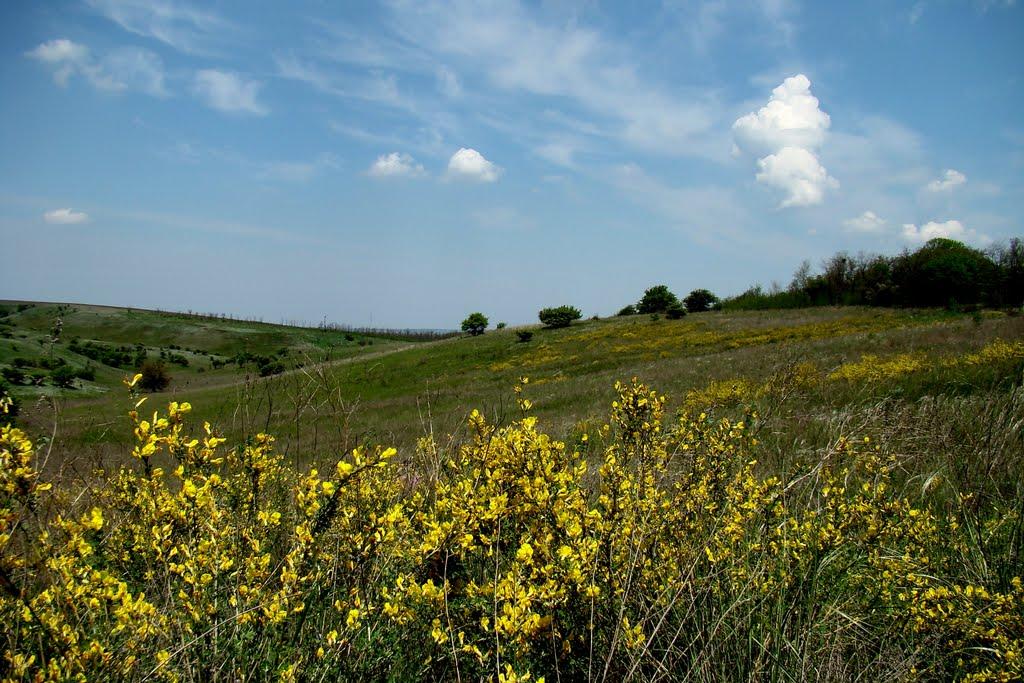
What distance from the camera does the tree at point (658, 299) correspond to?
60.1 m

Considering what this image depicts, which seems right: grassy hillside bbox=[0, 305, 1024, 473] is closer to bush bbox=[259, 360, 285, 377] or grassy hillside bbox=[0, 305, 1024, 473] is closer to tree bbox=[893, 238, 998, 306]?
bush bbox=[259, 360, 285, 377]

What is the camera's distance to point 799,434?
758cm

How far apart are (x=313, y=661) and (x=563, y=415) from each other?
45.6 ft

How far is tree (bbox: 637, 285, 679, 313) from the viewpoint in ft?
197

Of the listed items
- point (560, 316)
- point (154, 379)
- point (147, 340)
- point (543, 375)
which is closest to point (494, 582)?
point (154, 379)

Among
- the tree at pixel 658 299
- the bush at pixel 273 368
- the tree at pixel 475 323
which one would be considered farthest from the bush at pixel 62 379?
the tree at pixel 658 299

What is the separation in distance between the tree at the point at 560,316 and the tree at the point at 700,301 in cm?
1254

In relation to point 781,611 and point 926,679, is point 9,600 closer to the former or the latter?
point 781,611

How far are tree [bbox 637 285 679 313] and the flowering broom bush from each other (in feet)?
192

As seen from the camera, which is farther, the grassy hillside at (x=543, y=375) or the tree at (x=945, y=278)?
the tree at (x=945, y=278)

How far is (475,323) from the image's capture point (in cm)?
Result: 6875

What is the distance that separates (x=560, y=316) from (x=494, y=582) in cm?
5813

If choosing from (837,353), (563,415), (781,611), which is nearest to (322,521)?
(781,611)

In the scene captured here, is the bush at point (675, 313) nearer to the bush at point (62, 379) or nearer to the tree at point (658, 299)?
the tree at point (658, 299)
